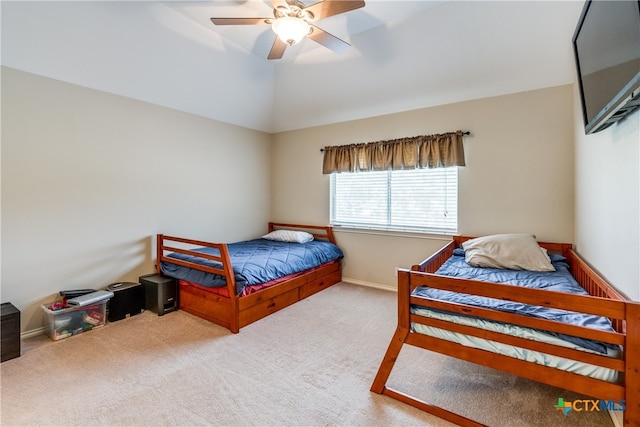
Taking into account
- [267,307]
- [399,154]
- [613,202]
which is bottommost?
[267,307]

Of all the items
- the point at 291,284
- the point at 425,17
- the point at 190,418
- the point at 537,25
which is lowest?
the point at 190,418

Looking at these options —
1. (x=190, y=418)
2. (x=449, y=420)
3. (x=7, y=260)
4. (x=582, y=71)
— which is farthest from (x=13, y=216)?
(x=582, y=71)

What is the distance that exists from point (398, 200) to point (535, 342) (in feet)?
8.59

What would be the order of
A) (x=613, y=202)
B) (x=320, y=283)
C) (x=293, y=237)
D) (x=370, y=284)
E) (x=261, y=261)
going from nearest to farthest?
(x=613, y=202)
(x=261, y=261)
(x=320, y=283)
(x=370, y=284)
(x=293, y=237)

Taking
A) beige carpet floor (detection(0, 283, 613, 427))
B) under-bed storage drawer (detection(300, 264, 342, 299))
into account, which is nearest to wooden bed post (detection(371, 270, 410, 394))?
beige carpet floor (detection(0, 283, 613, 427))

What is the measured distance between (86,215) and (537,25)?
4628mm

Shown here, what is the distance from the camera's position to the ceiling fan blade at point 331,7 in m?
1.94

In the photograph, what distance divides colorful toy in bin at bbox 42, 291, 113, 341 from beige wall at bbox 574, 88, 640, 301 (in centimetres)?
393

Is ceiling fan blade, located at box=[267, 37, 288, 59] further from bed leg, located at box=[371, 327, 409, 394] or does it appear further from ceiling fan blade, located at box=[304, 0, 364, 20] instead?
bed leg, located at box=[371, 327, 409, 394]

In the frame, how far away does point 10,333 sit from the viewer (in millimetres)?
2182

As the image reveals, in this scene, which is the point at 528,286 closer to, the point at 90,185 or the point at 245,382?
the point at 245,382

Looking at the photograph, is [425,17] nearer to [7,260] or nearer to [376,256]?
[376,256]

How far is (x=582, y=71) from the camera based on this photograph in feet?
6.15

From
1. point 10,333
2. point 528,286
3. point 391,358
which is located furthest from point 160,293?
point 528,286
